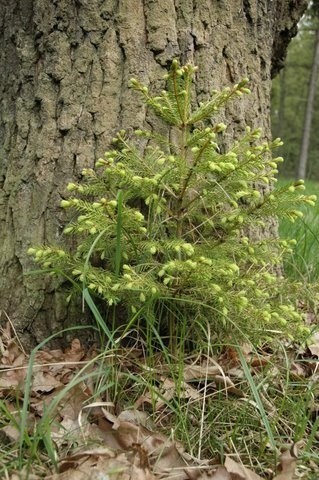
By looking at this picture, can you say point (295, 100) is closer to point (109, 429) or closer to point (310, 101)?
point (310, 101)

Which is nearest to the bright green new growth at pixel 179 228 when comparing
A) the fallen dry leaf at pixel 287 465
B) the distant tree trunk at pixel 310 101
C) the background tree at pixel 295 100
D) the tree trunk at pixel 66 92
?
the tree trunk at pixel 66 92

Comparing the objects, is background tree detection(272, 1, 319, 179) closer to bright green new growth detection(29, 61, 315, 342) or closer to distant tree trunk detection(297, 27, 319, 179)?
distant tree trunk detection(297, 27, 319, 179)

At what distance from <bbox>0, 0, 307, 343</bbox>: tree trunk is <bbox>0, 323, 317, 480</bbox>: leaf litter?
0.29 m

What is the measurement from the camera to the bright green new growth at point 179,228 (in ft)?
5.81

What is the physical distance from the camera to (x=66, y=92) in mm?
2141

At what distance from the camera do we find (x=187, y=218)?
→ 205 centimetres

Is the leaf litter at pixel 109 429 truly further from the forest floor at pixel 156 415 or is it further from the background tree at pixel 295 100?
the background tree at pixel 295 100

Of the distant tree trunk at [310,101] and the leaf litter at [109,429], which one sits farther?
the distant tree trunk at [310,101]

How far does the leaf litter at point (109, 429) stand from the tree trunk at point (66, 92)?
29cm

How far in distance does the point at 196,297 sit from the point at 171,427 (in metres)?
0.49

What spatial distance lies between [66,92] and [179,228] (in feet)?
2.62

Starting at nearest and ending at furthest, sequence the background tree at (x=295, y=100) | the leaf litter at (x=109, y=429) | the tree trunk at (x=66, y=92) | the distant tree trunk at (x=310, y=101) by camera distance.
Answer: the leaf litter at (x=109, y=429) < the tree trunk at (x=66, y=92) < the distant tree trunk at (x=310, y=101) < the background tree at (x=295, y=100)

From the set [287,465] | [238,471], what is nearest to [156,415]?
[238,471]

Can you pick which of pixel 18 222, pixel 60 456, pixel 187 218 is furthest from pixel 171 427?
pixel 18 222
